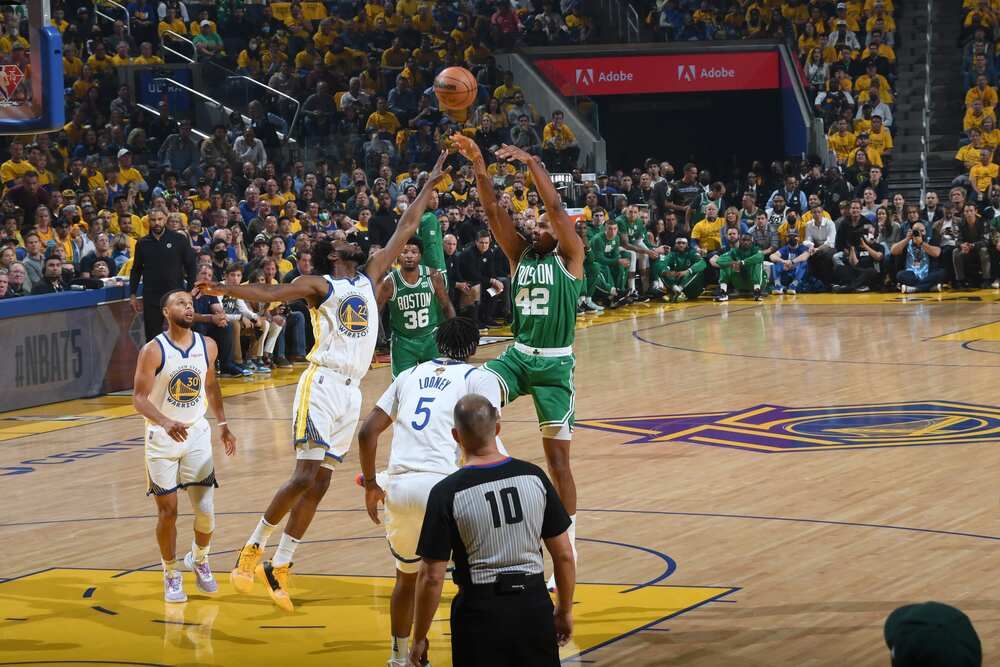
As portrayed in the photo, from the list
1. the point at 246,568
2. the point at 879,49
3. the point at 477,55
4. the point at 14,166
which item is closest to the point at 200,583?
the point at 246,568

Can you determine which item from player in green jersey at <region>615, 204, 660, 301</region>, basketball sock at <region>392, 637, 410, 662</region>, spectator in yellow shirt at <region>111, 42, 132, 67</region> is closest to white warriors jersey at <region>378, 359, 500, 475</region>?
basketball sock at <region>392, 637, 410, 662</region>

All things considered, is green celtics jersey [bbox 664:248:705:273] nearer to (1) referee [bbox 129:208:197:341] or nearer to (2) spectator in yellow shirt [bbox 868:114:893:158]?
(2) spectator in yellow shirt [bbox 868:114:893:158]

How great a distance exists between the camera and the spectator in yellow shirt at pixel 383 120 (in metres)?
26.5

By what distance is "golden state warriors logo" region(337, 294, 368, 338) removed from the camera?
866cm

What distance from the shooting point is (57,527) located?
34.0 ft

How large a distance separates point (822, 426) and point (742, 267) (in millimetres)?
10313

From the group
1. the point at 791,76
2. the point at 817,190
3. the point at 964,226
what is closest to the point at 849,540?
the point at 964,226

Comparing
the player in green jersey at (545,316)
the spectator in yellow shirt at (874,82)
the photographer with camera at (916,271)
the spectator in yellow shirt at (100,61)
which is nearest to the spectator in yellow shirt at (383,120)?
the spectator in yellow shirt at (100,61)

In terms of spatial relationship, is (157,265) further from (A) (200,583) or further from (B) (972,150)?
(B) (972,150)

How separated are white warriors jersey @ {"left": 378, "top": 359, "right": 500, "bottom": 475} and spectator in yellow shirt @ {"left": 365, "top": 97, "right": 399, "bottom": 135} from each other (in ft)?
65.3

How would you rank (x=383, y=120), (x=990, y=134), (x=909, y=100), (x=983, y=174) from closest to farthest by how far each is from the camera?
1. (x=983, y=174)
2. (x=990, y=134)
3. (x=383, y=120)
4. (x=909, y=100)

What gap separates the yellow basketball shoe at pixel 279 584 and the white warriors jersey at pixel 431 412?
59.2 inches

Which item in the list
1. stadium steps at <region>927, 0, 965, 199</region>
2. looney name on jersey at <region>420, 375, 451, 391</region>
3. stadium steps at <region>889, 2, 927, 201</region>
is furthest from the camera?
stadium steps at <region>889, 2, 927, 201</region>

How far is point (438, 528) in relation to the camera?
536 centimetres
